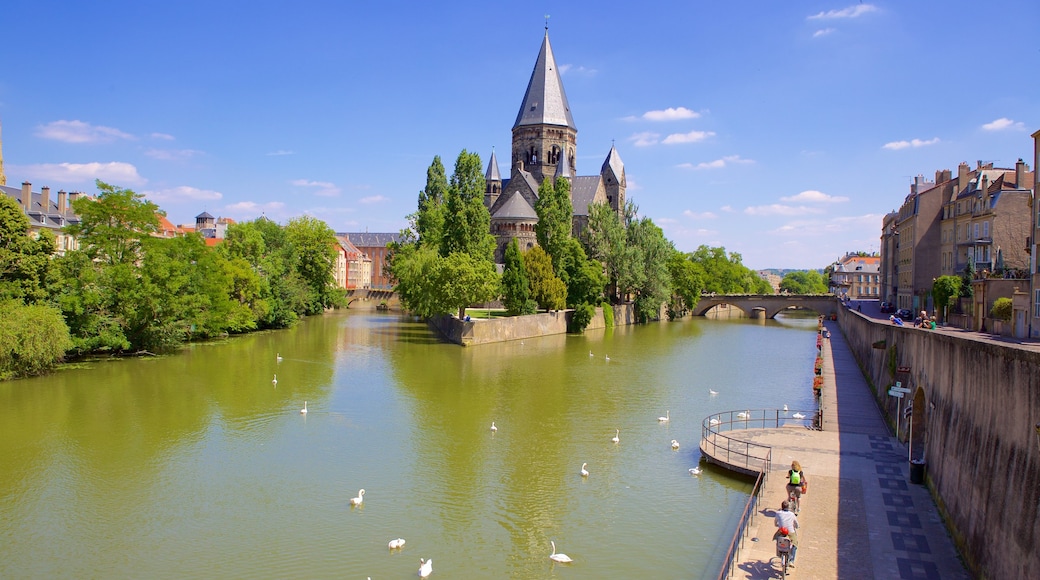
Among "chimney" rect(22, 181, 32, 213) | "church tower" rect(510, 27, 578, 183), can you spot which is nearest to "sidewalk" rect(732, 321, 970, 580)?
"chimney" rect(22, 181, 32, 213)

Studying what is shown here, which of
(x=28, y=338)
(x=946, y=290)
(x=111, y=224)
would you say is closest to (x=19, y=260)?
(x=28, y=338)

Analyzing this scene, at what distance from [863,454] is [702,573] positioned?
7.86 meters

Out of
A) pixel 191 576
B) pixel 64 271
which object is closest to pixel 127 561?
pixel 191 576

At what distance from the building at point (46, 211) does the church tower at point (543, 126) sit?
150 feet

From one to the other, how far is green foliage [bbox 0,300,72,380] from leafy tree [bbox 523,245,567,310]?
110 feet

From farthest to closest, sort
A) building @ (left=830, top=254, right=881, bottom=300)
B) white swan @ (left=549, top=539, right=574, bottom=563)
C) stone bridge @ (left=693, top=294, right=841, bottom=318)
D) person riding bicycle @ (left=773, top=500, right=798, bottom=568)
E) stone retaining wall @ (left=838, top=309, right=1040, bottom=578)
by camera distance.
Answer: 1. building @ (left=830, top=254, right=881, bottom=300)
2. stone bridge @ (left=693, top=294, right=841, bottom=318)
3. white swan @ (left=549, top=539, right=574, bottom=563)
4. person riding bicycle @ (left=773, top=500, right=798, bottom=568)
5. stone retaining wall @ (left=838, top=309, right=1040, bottom=578)

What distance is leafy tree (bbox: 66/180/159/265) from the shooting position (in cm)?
4147

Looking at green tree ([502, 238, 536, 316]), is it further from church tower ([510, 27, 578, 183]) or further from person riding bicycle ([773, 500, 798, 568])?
person riding bicycle ([773, 500, 798, 568])

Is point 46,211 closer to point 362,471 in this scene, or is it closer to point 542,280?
point 542,280

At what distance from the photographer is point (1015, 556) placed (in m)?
10.5

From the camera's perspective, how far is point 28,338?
107 ft

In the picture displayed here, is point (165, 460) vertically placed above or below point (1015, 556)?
below

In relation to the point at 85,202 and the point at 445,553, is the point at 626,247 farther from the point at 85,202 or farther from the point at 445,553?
the point at 445,553

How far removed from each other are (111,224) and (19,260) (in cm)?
806
